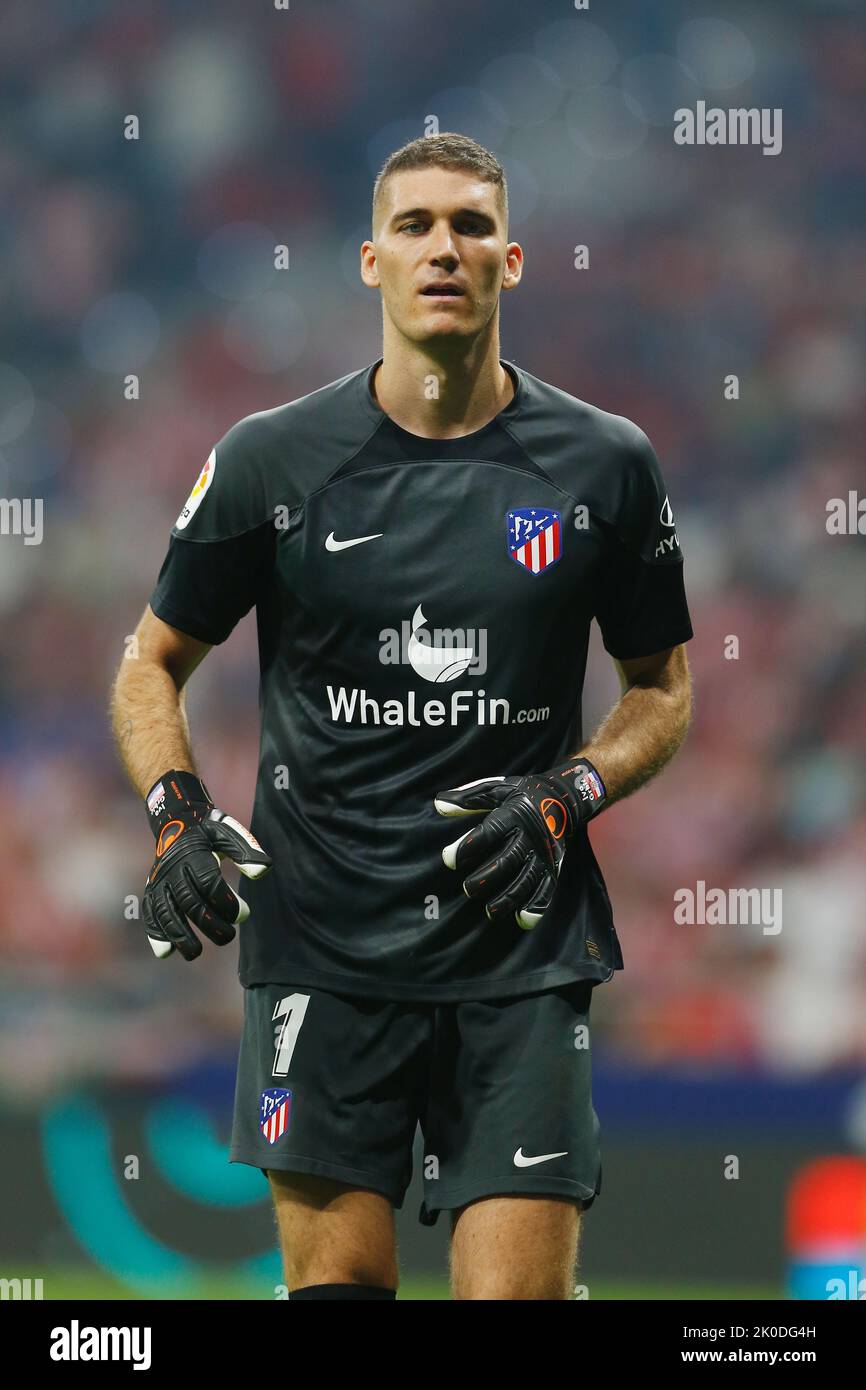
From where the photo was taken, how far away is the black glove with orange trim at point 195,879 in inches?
107

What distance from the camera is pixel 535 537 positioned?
297 cm

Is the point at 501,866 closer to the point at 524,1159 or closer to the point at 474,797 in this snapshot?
the point at 474,797

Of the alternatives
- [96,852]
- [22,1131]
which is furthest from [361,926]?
[96,852]

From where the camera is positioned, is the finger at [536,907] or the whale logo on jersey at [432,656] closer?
the finger at [536,907]

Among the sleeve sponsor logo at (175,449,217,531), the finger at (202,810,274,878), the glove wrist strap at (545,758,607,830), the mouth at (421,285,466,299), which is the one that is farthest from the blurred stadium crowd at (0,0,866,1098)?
the mouth at (421,285,466,299)

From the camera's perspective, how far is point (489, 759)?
9.55 ft

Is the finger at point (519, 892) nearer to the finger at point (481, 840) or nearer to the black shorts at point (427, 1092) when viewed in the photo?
the finger at point (481, 840)

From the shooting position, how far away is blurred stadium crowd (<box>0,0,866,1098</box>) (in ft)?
19.5

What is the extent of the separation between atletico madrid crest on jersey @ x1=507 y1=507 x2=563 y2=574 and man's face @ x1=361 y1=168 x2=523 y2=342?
1.05 feet

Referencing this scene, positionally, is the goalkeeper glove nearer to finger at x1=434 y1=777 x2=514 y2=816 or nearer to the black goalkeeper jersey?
finger at x1=434 y1=777 x2=514 y2=816

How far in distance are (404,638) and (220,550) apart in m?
0.36

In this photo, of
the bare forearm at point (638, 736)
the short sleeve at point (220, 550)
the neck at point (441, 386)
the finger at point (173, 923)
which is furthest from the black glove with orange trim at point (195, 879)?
the neck at point (441, 386)

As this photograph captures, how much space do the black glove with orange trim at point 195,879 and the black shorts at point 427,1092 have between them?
0.26 metres
